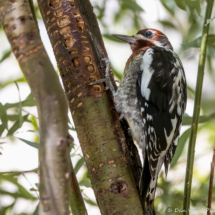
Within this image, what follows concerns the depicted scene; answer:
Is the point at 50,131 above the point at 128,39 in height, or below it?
below

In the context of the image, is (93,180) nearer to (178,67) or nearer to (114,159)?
(114,159)

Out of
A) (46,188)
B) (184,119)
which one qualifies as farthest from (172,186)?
(46,188)

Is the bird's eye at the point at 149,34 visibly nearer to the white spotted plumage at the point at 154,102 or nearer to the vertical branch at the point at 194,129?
the white spotted plumage at the point at 154,102

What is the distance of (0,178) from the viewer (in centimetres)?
118

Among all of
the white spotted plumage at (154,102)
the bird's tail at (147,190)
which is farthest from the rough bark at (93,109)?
the white spotted plumage at (154,102)

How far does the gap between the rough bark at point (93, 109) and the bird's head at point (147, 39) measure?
0.53m

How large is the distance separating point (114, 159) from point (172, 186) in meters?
0.67

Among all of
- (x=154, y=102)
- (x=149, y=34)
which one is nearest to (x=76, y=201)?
(x=154, y=102)

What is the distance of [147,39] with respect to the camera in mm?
1873

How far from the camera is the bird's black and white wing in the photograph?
1355 millimetres

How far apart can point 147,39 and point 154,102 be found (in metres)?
0.64

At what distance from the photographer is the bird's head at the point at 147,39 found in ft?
6.00

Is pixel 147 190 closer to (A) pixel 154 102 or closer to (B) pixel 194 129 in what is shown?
(B) pixel 194 129

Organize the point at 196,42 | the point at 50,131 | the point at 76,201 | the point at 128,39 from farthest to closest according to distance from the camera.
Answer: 1. the point at 128,39
2. the point at 196,42
3. the point at 76,201
4. the point at 50,131
